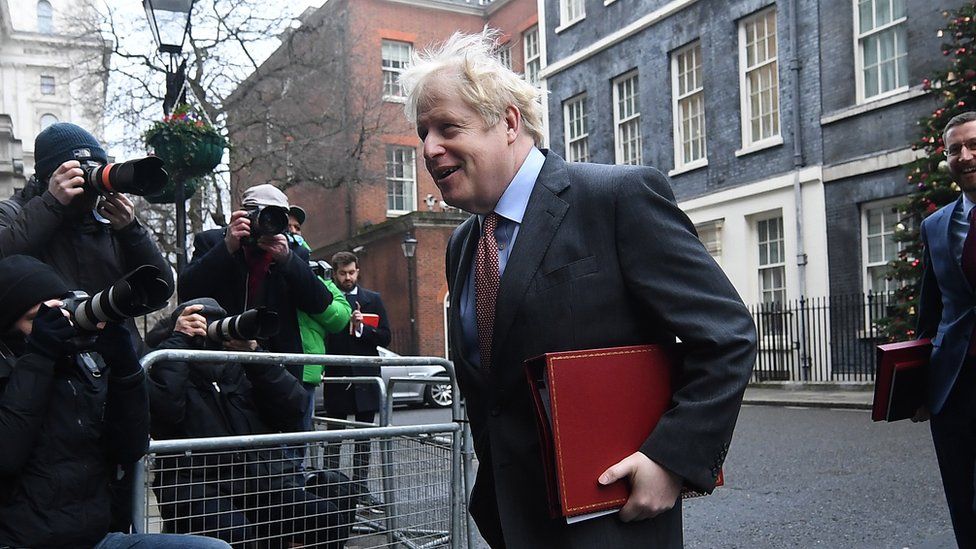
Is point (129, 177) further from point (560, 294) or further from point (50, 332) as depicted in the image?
point (560, 294)

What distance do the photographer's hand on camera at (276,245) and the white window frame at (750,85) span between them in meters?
14.5

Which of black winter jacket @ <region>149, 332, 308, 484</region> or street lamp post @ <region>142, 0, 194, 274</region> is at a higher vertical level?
street lamp post @ <region>142, 0, 194, 274</region>

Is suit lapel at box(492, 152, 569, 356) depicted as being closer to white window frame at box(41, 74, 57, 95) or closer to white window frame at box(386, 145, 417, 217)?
white window frame at box(386, 145, 417, 217)

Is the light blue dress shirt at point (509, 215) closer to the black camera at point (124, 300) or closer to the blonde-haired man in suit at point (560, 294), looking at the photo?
the blonde-haired man in suit at point (560, 294)

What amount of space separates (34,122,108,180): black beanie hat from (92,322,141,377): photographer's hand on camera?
116 centimetres

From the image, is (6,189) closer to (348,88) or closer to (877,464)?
(348,88)

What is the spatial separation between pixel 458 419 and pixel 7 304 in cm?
218

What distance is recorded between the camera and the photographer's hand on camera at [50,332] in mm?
2717

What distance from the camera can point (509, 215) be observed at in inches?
84.7

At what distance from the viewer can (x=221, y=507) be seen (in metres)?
3.52

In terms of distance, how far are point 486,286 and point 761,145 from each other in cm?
1682

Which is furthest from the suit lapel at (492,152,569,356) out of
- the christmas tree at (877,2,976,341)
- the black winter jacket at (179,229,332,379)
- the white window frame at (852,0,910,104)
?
the white window frame at (852,0,910,104)

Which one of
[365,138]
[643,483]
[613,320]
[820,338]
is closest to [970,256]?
[613,320]

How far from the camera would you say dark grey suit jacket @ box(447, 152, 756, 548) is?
191cm
